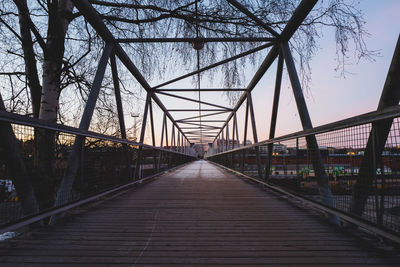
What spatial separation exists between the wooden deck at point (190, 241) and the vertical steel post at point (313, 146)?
222 mm

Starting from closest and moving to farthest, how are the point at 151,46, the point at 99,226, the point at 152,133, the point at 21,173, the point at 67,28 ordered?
the point at 21,173
the point at 99,226
the point at 67,28
the point at 151,46
the point at 152,133

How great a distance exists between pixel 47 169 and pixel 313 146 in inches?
102

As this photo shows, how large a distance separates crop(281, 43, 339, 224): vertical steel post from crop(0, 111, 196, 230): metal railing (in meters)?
2.18

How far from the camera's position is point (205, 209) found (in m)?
2.21

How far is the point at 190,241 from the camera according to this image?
1424mm

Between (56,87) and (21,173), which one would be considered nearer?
(21,173)

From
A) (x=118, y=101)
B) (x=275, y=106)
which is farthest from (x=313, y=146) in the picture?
(x=118, y=101)

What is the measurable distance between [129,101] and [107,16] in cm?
136

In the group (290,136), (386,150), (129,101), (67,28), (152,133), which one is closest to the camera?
(386,150)

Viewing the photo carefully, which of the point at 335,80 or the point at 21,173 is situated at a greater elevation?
the point at 335,80

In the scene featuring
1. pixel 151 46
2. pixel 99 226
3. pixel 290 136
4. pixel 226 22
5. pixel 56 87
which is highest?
pixel 226 22

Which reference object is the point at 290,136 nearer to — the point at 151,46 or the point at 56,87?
the point at 151,46

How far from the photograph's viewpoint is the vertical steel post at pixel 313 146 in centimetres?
Result: 182

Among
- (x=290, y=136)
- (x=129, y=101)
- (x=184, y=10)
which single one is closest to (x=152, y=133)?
(x=129, y=101)
